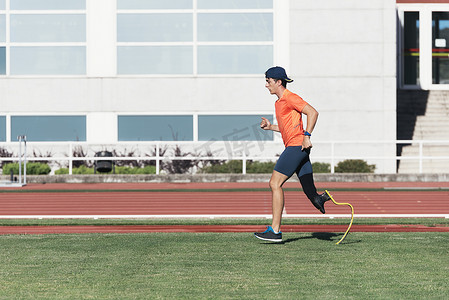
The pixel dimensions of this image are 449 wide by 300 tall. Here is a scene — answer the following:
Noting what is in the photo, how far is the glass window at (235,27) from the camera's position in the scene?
102 feet

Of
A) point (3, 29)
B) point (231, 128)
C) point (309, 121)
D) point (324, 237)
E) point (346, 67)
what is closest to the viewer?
point (309, 121)

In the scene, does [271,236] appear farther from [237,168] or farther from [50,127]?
[50,127]

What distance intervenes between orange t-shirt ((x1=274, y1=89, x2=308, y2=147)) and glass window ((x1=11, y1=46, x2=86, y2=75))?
22957 mm

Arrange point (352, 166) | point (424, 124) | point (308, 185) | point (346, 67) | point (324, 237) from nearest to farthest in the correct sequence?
point (308, 185), point (324, 237), point (352, 166), point (346, 67), point (424, 124)

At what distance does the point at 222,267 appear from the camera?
7.42 metres

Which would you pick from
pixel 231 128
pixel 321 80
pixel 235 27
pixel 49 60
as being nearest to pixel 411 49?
pixel 321 80

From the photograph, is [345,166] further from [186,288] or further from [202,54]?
[186,288]

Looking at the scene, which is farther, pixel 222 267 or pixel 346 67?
pixel 346 67

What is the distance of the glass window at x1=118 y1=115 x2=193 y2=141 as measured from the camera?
30812 millimetres

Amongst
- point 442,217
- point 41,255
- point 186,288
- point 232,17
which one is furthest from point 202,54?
point 186,288

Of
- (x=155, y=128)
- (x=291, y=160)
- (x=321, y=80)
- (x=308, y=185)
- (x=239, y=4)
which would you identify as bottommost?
(x=308, y=185)

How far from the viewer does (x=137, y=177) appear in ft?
84.2

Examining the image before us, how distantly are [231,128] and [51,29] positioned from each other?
26.0ft

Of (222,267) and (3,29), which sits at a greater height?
(3,29)
